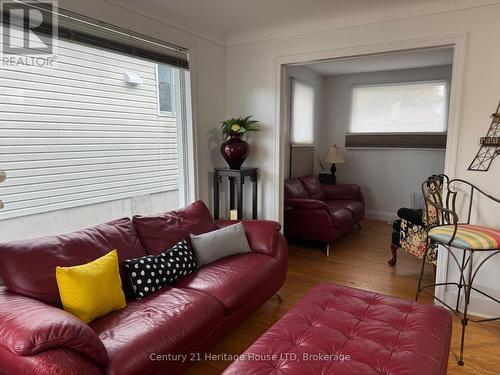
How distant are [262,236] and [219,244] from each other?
1.22 ft

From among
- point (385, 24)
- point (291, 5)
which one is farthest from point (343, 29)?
point (291, 5)

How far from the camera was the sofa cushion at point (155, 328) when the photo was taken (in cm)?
150

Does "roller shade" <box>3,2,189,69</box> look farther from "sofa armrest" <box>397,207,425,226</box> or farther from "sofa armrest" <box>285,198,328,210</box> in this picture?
"sofa armrest" <box>397,207,425,226</box>

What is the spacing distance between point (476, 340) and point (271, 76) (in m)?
2.68

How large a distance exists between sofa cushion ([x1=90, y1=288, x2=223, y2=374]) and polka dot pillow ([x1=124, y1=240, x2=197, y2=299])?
7cm

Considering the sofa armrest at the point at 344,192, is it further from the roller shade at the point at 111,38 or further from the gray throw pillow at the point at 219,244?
the roller shade at the point at 111,38

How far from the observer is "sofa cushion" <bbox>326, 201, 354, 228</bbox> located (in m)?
4.11

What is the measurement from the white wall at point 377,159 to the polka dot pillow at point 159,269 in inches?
159

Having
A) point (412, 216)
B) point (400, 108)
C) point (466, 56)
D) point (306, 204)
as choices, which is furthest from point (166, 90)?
point (400, 108)

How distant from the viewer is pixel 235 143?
3291mm

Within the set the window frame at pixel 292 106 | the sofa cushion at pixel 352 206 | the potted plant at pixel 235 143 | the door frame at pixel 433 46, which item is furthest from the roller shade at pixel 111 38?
the sofa cushion at pixel 352 206

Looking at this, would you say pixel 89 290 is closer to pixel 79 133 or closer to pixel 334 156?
pixel 79 133

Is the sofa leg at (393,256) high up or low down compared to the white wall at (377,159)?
down

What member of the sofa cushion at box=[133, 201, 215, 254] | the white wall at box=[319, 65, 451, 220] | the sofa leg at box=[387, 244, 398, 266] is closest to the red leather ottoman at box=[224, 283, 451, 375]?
the sofa cushion at box=[133, 201, 215, 254]
